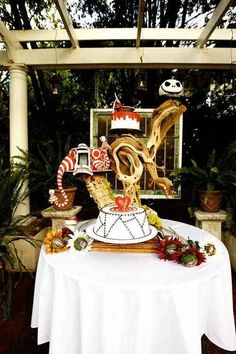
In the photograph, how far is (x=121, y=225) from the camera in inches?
56.0

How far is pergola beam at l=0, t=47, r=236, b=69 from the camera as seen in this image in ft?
10.5

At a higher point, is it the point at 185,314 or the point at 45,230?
the point at 185,314

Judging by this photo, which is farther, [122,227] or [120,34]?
[120,34]

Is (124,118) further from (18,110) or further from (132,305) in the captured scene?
(18,110)

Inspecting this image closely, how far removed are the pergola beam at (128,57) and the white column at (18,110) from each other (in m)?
0.15

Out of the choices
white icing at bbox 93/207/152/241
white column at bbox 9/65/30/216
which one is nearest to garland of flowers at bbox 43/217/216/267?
white icing at bbox 93/207/152/241

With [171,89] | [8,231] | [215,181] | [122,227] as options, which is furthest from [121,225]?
[215,181]

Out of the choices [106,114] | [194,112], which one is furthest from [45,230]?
[194,112]

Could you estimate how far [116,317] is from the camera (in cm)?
112

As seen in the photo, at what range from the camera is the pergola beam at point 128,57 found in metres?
3.19

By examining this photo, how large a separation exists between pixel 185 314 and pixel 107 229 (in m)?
0.56

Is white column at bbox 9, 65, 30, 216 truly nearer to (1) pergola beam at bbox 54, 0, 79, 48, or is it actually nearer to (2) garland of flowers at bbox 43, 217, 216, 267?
(1) pergola beam at bbox 54, 0, 79, 48

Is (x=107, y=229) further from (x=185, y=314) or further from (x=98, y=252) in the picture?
(x=185, y=314)

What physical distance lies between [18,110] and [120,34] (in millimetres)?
1554
